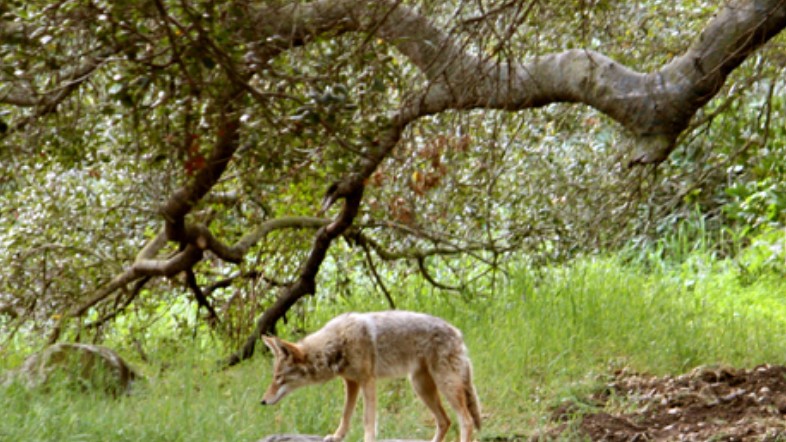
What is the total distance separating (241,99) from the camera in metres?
6.33

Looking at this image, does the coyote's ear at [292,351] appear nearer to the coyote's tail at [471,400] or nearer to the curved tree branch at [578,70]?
the coyote's tail at [471,400]

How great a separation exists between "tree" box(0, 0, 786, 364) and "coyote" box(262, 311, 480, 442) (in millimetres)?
1139

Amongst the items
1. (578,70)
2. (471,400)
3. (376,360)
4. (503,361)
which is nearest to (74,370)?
(376,360)

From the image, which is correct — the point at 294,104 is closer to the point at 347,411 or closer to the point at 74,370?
the point at 347,411

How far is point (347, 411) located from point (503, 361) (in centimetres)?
248

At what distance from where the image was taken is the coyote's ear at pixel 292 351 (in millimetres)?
7914

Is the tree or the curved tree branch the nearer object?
the tree

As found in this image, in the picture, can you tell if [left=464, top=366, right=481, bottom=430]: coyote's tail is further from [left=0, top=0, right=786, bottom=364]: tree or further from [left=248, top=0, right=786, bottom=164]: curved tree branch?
[left=248, top=0, right=786, bottom=164]: curved tree branch

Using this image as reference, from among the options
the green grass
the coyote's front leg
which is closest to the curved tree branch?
the coyote's front leg

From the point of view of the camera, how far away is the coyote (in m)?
7.89

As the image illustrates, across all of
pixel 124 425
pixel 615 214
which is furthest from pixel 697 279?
pixel 124 425

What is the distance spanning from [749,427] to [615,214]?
346 cm

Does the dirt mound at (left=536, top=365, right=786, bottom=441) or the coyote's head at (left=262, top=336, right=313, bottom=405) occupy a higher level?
the coyote's head at (left=262, top=336, right=313, bottom=405)

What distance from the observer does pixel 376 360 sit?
26.1ft
